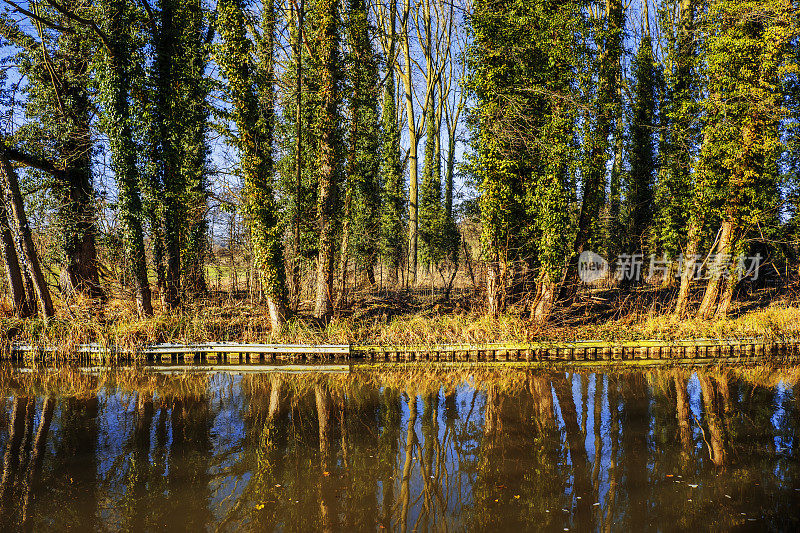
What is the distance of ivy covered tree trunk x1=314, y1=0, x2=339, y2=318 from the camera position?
38.7 ft

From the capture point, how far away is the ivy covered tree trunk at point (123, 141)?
11.3 metres

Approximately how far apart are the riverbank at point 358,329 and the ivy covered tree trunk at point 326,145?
3.70 feet

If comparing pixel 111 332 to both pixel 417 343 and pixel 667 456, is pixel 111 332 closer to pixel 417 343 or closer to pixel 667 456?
pixel 417 343

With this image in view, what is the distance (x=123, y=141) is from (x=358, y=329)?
7013 mm

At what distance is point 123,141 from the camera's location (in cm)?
1159

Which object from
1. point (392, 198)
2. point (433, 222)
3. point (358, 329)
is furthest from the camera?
point (433, 222)

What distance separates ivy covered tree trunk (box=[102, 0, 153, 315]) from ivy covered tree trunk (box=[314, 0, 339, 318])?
14.0 feet

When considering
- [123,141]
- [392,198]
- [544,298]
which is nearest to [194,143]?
[123,141]

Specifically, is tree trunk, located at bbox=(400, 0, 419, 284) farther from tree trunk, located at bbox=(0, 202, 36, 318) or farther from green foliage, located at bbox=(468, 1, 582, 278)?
tree trunk, located at bbox=(0, 202, 36, 318)

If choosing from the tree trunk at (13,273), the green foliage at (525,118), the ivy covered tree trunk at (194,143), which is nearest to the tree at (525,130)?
the green foliage at (525,118)

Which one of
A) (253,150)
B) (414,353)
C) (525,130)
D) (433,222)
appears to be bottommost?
(414,353)

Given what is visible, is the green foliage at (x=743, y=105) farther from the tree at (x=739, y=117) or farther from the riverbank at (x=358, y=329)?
the riverbank at (x=358, y=329)

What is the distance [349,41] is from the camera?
12.4m

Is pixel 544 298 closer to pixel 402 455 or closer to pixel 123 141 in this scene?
pixel 402 455
